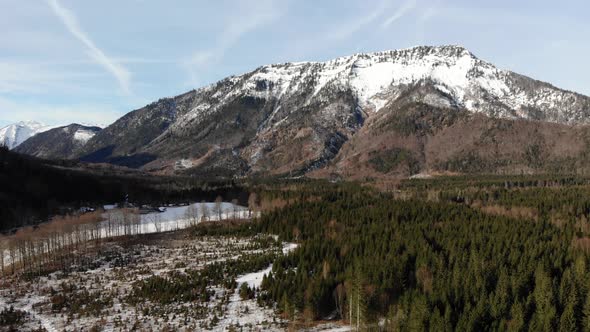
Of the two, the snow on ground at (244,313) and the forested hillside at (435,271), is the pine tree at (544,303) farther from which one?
the snow on ground at (244,313)

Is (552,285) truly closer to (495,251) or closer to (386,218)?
(495,251)

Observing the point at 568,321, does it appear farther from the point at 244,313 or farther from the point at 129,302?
the point at 129,302

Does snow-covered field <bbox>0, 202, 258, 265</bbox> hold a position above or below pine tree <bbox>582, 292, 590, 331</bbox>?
above

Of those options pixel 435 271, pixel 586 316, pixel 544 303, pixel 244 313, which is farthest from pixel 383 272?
pixel 586 316

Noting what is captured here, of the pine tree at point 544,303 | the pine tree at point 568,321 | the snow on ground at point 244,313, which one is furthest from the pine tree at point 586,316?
the snow on ground at point 244,313

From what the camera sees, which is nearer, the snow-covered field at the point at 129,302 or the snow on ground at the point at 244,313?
the snow on ground at the point at 244,313

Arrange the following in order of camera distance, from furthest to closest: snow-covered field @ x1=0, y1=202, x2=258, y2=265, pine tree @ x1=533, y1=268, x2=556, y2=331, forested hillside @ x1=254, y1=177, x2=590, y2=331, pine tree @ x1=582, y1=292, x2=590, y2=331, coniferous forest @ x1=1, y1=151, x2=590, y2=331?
1. snow-covered field @ x1=0, y1=202, x2=258, y2=265
2. coniferous forest @ x1=1, y1=151, x2=590, y2=331
3. forested hillside @ x1=254, y1=177, x2=590, y2=331
4. pine tree @ x1=582, y1=292, x2=590, y2=331
5. pine tree @ x1=533, y1=268, x2=556, y2=331

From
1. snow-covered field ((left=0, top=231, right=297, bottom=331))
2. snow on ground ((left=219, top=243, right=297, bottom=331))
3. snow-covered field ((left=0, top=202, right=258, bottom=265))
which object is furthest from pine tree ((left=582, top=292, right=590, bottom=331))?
snow-covered field ((left=0, top=202, right=258, bottom=265))

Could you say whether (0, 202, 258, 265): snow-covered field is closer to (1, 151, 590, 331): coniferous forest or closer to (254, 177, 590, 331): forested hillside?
(1, 151, 590, 331): coniferous forest
